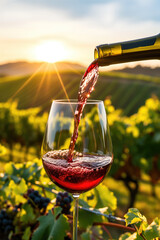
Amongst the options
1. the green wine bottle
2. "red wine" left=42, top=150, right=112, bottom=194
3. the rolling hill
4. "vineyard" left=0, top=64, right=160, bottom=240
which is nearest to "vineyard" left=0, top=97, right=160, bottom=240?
"vineyard" left=0, top=64, right=160, bottom=240

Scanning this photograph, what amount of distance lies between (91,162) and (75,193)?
0.51 feet

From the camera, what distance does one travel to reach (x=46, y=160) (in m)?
1.28

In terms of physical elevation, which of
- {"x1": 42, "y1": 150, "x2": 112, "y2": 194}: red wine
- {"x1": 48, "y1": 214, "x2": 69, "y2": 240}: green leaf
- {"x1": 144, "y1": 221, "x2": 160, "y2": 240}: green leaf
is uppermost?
{"x1": 42, "y1": 150, "x2": 112, "y2": 194}: red wine

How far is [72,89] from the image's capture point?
39.2 metres

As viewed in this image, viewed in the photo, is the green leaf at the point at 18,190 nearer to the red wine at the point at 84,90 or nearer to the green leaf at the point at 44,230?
the green leaf at the point at 44,230

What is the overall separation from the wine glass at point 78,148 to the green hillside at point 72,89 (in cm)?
3287

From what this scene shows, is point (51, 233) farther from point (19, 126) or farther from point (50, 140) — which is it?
point (19, 126)

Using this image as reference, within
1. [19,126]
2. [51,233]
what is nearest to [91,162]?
[51,233]

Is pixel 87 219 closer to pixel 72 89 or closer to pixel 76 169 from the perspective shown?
pixel 76 169

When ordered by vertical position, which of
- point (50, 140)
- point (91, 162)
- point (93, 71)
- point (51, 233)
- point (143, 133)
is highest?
point (93, 71)

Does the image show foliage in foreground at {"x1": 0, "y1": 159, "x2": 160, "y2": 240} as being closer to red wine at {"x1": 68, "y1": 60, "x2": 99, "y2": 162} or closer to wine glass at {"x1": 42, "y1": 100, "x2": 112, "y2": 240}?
wine glass at {"x1": 42, "y1": 100, "x2": 112, "y2": 240}

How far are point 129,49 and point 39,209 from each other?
91 centimetres

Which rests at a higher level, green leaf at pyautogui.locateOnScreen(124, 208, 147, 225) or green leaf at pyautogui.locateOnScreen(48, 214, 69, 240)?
green leaf at pyautogui.locateOnScreen(124, 208, 147, 225)

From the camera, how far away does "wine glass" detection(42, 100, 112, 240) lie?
3.99 feet
